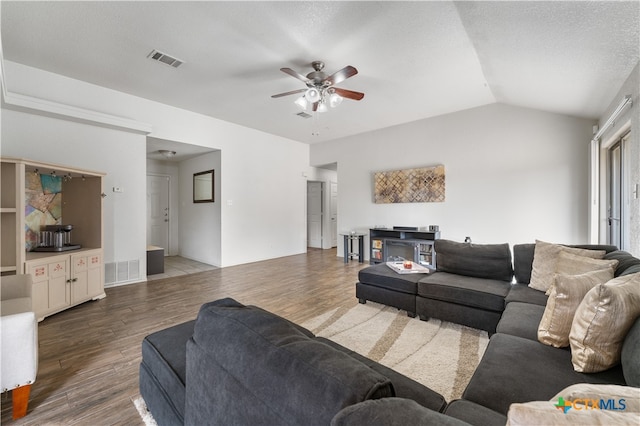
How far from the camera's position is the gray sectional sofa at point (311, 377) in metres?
0.59

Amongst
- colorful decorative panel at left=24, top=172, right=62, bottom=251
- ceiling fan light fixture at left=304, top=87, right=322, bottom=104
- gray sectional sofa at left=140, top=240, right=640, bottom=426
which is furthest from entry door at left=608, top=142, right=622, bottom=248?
colorful decorative panel at left=24, top=172, right=62, bottom=251

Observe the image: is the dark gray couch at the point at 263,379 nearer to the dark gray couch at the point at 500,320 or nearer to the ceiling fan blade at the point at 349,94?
the dark gray couch at the point at 500,320

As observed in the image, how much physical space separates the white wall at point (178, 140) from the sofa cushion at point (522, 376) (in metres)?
4.92

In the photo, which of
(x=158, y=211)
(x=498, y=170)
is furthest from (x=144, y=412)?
(x=158, y=211)

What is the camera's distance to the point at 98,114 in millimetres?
3699

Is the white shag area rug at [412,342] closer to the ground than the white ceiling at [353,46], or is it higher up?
closer to the ground

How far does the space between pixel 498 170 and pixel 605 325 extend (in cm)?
401

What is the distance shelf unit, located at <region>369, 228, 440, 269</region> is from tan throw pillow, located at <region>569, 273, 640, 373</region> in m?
3.57

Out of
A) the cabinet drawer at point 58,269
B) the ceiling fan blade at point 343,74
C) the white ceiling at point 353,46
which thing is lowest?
the cabinet drawer at point 58,269

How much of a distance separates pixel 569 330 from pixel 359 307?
2.04 metres

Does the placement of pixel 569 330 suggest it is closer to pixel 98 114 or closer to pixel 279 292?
pixel 279 292

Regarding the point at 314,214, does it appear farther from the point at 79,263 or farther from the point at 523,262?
the point at 523,262

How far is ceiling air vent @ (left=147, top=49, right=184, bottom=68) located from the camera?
122 inches

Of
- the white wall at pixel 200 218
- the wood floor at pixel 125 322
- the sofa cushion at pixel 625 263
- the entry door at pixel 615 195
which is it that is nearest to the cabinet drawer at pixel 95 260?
the wood floor at pixel 125 322
